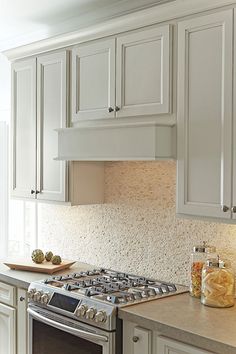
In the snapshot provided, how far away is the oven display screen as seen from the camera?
8.94 feet

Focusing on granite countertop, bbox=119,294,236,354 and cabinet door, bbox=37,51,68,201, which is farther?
cabinet door, bbox=37,51,68,201

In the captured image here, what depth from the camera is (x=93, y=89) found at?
312cm

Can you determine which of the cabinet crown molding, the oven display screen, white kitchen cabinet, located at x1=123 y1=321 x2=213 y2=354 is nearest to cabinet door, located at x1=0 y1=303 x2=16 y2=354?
the oven display screen

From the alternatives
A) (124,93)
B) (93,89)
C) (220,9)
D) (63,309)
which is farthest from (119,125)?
(63,309)

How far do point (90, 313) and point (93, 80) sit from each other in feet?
4.47

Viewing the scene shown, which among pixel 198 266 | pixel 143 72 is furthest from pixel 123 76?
pixel 198 266

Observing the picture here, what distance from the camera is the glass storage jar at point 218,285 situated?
255cm

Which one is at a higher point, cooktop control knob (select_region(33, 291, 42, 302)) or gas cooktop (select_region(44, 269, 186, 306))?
gas cooktop (select_region(44, 269, 186, 306))

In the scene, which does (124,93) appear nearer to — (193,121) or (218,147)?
(193,121)

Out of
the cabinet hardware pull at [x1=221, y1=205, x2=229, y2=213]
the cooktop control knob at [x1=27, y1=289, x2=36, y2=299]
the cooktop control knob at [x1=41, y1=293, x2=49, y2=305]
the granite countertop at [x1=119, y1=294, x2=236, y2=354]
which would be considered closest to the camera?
the granite countertop at [x1=119, y1=294, x2=236, y2=354]

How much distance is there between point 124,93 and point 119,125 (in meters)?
0.20

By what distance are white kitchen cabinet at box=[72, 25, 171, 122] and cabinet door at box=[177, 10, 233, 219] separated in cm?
13

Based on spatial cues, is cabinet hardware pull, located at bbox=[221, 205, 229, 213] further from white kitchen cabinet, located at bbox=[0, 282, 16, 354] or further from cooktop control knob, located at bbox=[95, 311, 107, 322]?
white kitchen cabinet, located at bbox=[0, 282, 16, 354]

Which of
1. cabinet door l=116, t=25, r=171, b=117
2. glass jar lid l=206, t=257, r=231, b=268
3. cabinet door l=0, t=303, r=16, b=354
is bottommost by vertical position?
cabinet door l=0, t=303, r=16, b=354
